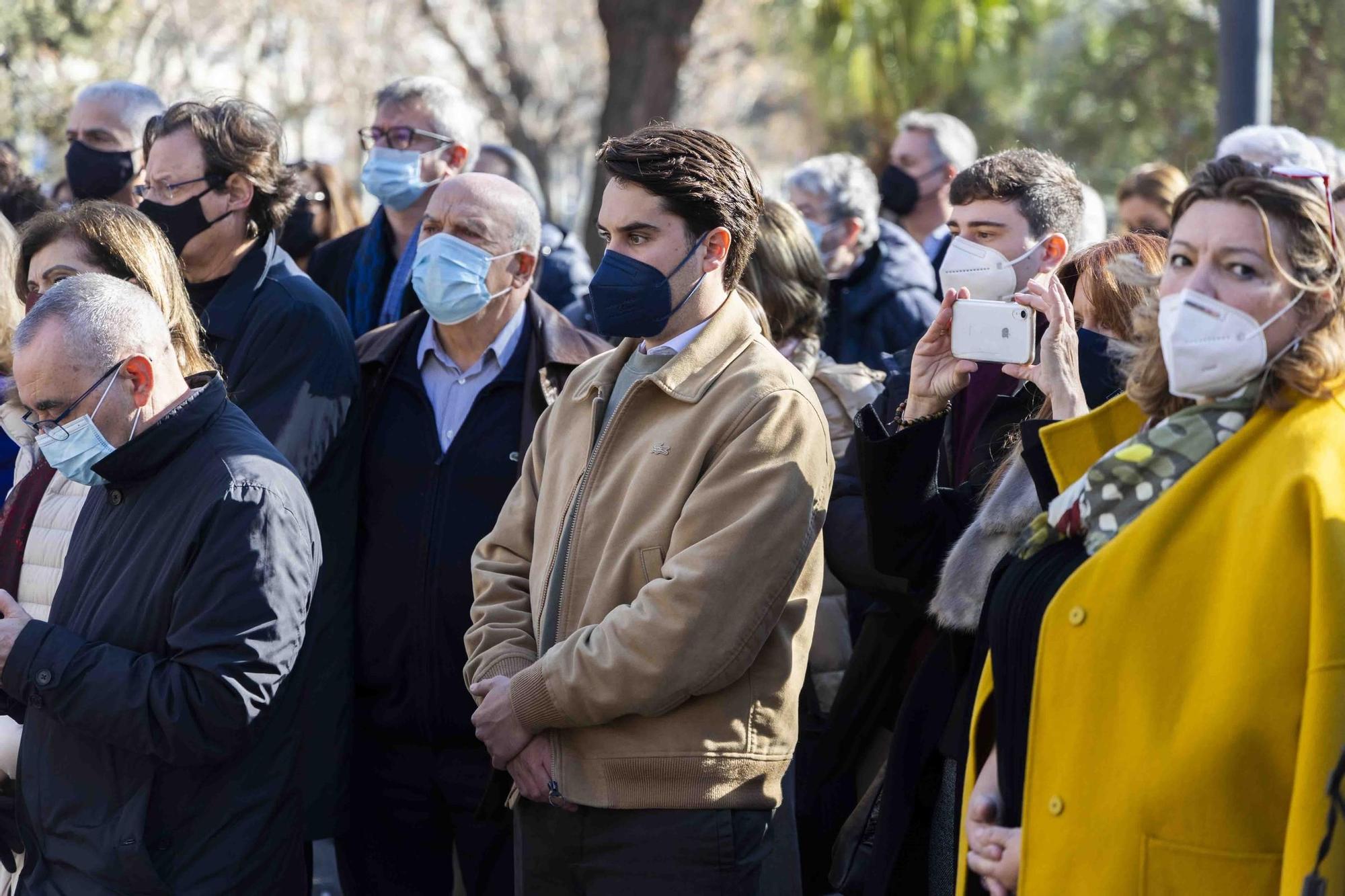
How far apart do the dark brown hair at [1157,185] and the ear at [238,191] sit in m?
3.94

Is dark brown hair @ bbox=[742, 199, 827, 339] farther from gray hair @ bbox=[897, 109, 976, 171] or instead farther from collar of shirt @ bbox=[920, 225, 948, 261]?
gray hair @ bbox=[897, 109, 976, 171]

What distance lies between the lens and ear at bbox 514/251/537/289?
4.53 m

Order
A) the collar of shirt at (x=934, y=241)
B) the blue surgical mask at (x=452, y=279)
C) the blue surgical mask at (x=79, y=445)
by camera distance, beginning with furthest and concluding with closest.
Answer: the collar of shirt at (x=934, y=241)
the blue surgical mask at (x=452, y=279)
the blue surgical mask at (x=79, y=445)

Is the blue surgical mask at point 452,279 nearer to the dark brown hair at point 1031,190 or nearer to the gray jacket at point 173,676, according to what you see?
the gray jacket at point 173,676

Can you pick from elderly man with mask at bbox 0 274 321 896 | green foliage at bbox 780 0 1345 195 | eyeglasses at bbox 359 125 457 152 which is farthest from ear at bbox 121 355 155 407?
green foliage at bbox 780 0 1345 195

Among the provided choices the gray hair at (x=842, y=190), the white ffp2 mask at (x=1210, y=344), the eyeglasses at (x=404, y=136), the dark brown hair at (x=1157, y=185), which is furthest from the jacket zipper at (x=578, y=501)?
the dark brown hair at (x=1157, y=185)

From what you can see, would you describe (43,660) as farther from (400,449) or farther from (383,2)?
(383,2)

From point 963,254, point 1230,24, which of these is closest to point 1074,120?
point 1230,24

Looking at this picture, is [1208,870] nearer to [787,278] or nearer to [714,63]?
[787,278]

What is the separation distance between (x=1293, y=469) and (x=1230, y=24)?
461cm

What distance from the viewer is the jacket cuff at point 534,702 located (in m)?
3.25

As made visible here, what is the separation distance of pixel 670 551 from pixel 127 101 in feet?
12.2

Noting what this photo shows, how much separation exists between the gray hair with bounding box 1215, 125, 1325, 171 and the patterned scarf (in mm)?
2374

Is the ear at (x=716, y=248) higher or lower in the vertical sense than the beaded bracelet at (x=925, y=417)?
higher
